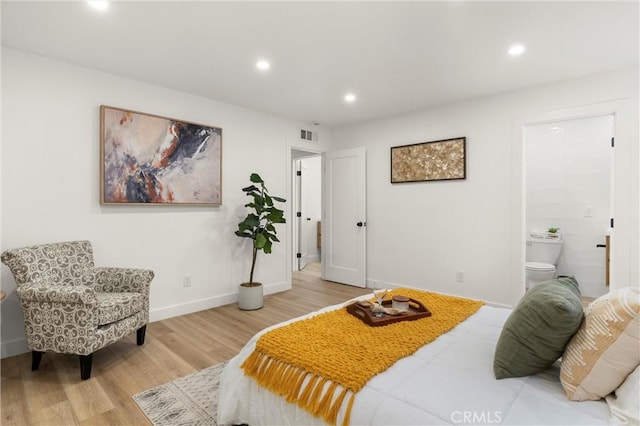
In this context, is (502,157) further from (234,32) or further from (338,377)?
(338,377)

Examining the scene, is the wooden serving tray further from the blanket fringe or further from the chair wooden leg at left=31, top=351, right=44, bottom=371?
the chair wooden leg at left=31, top=351, right=44, bottom=371

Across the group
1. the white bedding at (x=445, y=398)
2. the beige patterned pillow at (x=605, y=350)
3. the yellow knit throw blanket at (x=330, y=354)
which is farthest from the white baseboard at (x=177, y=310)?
the beige patterned pillow at (x=605, y=350)

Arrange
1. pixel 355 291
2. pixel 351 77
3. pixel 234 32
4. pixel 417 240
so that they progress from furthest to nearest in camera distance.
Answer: pixel 355 291 < pixel 417 240 < pixel 351 77 < pixel 234 32

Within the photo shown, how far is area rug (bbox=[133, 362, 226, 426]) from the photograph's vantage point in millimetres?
1835

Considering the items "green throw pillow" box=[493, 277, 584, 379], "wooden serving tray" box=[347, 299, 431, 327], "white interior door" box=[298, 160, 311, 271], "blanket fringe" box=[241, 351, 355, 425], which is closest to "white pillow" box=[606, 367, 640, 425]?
"green throw pillow" box=[493, 277, 584, 379]

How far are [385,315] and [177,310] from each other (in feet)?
8.53

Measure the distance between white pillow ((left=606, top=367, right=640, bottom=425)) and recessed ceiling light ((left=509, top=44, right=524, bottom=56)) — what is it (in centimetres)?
246

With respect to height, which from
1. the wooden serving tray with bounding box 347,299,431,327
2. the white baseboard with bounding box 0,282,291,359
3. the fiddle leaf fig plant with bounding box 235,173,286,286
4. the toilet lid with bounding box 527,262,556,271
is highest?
the fiddle leaf fig plant with bounding box 235,173,286,286

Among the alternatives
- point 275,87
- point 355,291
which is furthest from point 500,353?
point 355,291

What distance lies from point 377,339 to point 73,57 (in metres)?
3.31

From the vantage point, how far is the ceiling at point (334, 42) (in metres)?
2.13

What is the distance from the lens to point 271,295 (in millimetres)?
4441

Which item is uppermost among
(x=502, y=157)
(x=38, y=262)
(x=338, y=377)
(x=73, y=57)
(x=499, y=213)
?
(x=73, y=57)

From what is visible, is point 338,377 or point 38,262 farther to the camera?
point 38,262
